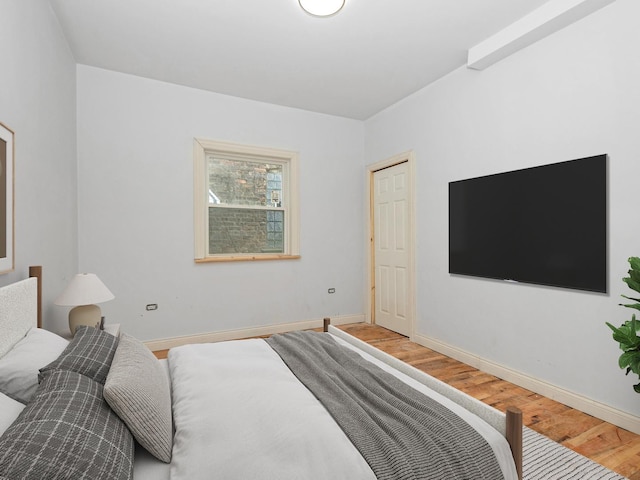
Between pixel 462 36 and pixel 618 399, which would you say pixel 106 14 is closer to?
pixel 462 36

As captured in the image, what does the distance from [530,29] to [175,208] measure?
3.57 meters

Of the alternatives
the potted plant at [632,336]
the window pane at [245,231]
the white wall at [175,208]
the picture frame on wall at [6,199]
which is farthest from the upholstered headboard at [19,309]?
the potted plant at [632,336]

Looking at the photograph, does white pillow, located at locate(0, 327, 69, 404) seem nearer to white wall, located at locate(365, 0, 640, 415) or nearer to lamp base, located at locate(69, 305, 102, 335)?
lamp base, located at locate(69, 305, 102, 335)

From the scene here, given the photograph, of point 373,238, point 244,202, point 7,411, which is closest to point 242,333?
point 244,202

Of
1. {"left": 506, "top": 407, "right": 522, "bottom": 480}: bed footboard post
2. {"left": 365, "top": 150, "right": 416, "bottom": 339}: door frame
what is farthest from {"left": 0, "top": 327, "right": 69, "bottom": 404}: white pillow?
{"left": 365, "top": 150, "right": 416, "bottom": 339}: door frame

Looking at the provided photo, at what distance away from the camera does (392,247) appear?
438cm

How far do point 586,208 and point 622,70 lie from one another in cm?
89

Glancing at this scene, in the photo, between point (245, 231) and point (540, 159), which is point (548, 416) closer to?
point (540, 159)

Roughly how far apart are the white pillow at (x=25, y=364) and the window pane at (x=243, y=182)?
2696 millimetres

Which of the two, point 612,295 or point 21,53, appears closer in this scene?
point 21,53

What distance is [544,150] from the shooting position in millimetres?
2648

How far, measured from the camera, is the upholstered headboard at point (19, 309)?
4.64ft

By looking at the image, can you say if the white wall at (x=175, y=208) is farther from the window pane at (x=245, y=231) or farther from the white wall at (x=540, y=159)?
the white wall at (x=540, y=159)

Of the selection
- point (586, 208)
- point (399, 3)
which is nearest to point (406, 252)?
point (586, 208)
